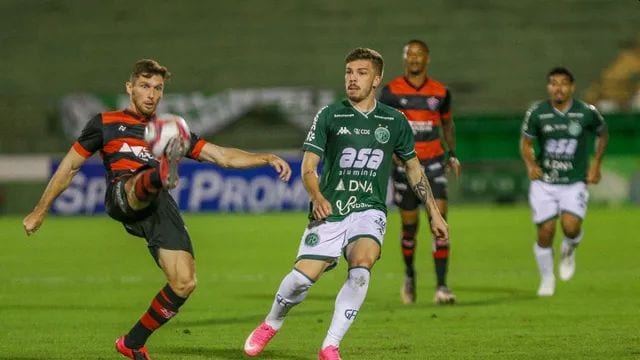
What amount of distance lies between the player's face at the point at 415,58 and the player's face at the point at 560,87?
1.47 meters

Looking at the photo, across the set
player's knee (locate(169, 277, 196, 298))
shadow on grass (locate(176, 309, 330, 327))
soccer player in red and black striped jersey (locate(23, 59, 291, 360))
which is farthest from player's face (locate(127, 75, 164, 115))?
shadow on grass (locate(176, 309, 330, 327))

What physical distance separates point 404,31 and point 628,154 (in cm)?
715

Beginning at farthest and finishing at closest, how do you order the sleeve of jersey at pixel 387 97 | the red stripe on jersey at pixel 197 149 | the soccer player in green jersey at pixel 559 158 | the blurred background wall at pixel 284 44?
the blurred background wall at pixel 284 44, the soccer player in green jersey at pixel 559 158, the sleeve of jersey at pixel 387 97, the red stripe on jersey at pixel 197 149

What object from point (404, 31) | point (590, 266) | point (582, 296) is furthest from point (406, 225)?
point (404, 31)

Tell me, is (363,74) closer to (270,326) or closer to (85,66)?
(270,326)

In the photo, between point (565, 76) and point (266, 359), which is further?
point (565, 76)

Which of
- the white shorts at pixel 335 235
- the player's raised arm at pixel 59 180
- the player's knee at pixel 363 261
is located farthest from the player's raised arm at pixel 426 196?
the player's raised arm at pixel 59 180

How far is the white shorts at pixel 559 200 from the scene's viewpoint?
43.8 feet

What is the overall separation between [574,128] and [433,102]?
1607mm

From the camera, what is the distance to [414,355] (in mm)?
8672

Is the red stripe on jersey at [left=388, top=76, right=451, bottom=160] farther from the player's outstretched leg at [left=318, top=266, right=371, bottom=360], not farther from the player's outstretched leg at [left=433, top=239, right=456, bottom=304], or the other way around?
the player's outstretched leg at [left=318, top=266, right=371, bottom=360]

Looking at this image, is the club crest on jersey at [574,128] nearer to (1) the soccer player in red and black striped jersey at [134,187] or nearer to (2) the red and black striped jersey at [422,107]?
(2) the red and black striped jersey at [422,107]

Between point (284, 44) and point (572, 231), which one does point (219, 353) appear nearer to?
point (572, 231)

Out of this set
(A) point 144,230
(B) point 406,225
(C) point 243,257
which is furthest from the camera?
(C) point 243,257
